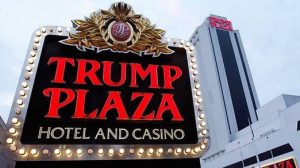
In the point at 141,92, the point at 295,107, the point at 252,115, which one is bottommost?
the point at 141,92

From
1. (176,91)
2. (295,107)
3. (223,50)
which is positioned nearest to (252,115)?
(223,50)

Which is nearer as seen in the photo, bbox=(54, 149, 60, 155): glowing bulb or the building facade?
bbox=(54, 149, 60, 155): glowing bulb

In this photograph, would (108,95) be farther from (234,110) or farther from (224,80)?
(224,80)

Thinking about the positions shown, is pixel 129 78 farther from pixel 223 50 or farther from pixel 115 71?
pixel 223 50

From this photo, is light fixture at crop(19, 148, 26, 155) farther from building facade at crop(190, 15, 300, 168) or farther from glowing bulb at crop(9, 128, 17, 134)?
building facade at crop(190, 15, 300, 168)

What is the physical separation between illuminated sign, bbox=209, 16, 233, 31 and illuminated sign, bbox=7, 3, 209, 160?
121 meters

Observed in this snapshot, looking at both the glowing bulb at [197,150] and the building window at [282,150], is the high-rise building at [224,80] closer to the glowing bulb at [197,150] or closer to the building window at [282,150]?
the building window at [282,150]

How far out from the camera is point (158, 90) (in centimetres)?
928

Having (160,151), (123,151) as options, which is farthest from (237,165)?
(123,151)

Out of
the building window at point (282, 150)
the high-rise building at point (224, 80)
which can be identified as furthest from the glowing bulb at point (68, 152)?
the high-rise building at point (224, 80)

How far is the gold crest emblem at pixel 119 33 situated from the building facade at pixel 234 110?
48.0 meters

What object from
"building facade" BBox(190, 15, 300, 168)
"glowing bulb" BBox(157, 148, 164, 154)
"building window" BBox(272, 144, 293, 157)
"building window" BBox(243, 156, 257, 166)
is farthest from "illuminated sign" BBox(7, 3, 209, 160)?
"building window" BBox(243, 156, 257, 166)

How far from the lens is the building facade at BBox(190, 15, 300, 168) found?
181 feet

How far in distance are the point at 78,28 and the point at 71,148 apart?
14.8ft
